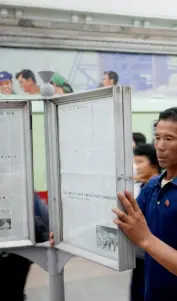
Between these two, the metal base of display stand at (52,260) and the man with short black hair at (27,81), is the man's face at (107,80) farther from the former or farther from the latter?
the metal base of display stand at (52,260)

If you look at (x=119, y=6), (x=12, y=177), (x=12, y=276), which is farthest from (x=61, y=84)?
(x=12, y=177)

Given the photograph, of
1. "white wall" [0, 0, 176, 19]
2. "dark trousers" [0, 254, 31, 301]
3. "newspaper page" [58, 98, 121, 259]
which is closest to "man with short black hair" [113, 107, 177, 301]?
"newspaper page" [58, 98, 121, 259]

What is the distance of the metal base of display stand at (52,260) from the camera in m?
1.46

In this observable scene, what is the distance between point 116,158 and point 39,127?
2458 millimetres

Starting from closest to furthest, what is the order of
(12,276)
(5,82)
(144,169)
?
(12,276)
(144,169)
(5,82)

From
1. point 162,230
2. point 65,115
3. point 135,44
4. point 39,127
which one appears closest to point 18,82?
point 39,127

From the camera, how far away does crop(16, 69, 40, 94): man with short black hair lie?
151 inches

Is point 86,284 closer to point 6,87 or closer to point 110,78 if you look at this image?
point 6,87

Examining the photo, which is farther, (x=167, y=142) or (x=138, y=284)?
(x=138, y=284)

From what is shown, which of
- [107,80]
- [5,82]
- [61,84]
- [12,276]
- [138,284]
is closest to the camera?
[138,284]

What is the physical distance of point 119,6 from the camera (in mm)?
4062

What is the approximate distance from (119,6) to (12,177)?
3.17 metres

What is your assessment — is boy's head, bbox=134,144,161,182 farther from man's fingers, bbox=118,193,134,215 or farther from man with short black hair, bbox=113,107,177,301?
man's fingers, bbox=118,193,134,215

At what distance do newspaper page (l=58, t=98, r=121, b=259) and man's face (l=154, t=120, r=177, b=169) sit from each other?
234 millimetres
